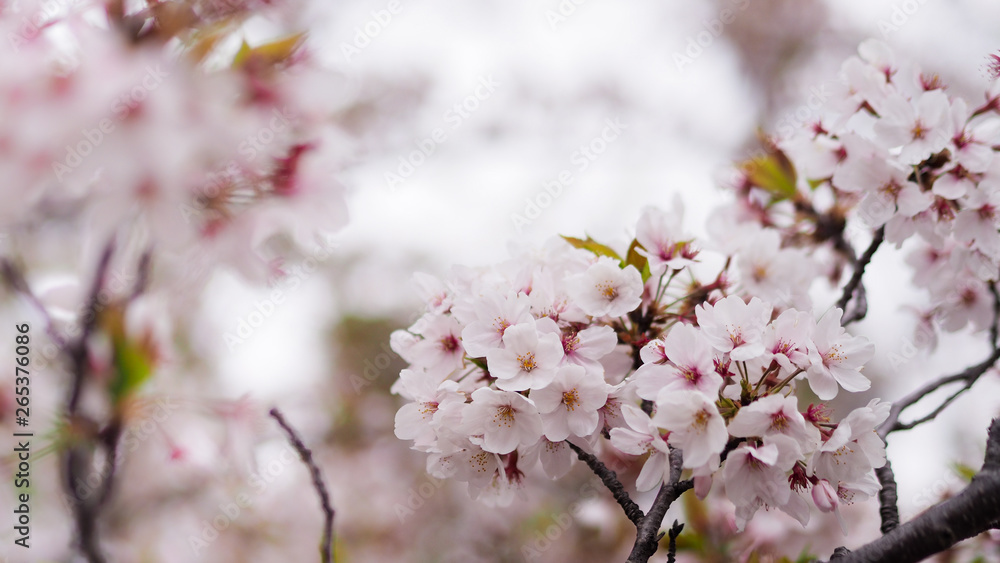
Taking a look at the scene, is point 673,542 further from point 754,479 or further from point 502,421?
point 502,421

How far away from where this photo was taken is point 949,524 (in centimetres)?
69

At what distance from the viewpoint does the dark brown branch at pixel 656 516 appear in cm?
77

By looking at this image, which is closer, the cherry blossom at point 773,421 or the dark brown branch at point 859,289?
the cherry blossom at point 773,421

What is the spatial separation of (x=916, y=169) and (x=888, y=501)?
22.5 inches

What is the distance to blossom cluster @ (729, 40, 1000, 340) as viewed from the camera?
104 cm

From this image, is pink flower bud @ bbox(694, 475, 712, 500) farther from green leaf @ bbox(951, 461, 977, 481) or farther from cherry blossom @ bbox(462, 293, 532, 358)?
green leaf @ bbox(951, 461, 977, 481)

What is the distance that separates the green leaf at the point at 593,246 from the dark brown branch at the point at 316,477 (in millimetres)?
522

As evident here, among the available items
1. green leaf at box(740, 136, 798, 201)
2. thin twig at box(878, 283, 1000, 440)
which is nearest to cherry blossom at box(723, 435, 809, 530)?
thin twig at box(878, 283, 1000, 440)

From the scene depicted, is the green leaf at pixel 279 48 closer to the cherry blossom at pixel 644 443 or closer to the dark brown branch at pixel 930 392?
the cherry blossom at pixel 644 443

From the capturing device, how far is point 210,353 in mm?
2971

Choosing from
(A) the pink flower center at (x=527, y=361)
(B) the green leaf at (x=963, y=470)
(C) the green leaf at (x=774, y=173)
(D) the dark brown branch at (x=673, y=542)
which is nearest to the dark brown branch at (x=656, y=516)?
(D) the dark brown branch at (x=673, y=542)

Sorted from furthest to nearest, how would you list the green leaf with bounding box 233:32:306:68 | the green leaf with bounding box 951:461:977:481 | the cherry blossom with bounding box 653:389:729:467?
the green leaf with bounding box 951:461:977:481, the cherry blossom with bounding box 653:389:729:467, the green leaf with bounding box 233:32:306:68

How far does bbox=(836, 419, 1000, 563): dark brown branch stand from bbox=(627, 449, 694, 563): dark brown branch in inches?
8.7

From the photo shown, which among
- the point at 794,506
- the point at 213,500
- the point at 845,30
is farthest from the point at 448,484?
the point at 845,30
